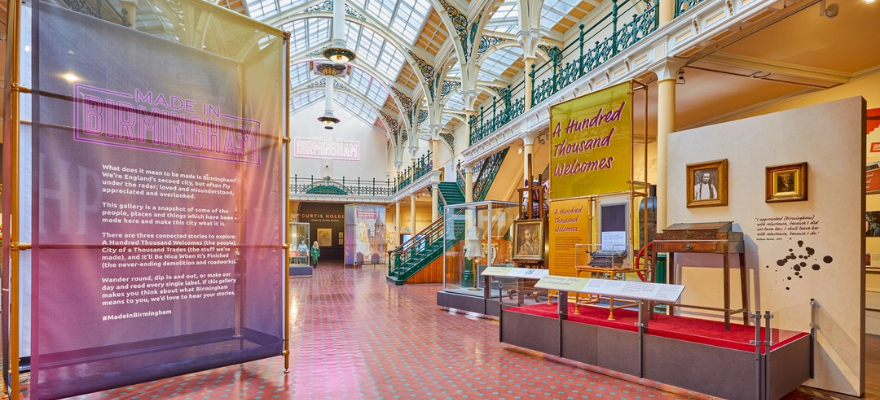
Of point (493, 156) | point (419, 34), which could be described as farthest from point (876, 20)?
point (419, 34)

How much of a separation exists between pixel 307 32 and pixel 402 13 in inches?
257

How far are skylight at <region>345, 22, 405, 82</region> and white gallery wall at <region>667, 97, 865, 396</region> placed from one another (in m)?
18.8

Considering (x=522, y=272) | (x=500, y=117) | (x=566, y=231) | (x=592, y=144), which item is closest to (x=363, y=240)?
(x=500, y=117)

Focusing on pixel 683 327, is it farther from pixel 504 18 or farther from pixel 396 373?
pixel 504 18

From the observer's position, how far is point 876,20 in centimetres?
526

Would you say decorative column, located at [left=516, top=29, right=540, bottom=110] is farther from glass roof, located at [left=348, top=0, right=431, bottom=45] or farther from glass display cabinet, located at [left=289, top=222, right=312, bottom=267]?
glass display cabinet, located at [left=289, top=222, right=312, bottom=267]

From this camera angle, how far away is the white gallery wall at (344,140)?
31141 mm

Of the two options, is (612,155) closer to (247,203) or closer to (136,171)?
(247,203)

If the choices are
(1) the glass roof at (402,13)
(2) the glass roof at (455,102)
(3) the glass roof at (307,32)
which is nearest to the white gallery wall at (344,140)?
(3) the glass roof at (307,32)

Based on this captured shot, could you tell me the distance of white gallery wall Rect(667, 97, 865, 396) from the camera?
13.0 feet

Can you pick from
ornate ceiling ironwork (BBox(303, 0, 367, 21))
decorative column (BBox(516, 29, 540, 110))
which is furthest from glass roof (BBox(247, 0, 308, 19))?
decorative column (BBox(516, 29, 540, 110))

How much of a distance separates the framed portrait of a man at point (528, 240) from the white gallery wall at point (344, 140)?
77.5 ft

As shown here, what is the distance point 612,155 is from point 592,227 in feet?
3.61

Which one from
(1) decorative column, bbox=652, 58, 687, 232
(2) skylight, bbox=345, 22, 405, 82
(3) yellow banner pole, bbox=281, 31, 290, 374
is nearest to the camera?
Result: (3) yellow banner pole, bbox=281, 31, 290, 374
